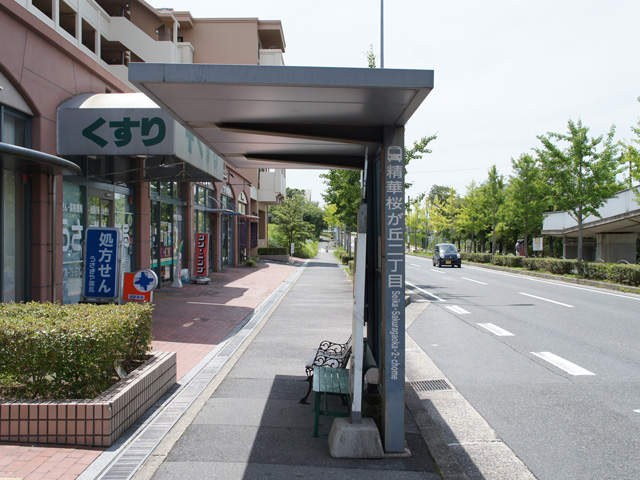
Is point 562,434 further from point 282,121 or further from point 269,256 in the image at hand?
point 269,256

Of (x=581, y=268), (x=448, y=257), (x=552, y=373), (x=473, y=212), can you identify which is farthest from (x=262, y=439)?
(x=473, y=212)

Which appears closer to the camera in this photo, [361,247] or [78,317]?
[361,247]

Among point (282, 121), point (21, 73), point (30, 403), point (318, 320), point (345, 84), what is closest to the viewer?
point (345, 84)

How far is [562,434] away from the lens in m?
4.93

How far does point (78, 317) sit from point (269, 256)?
3379 centimetres

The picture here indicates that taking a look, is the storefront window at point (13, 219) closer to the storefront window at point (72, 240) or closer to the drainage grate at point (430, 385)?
the storefront window at point (72, 240)

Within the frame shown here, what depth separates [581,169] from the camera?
24.2 metres

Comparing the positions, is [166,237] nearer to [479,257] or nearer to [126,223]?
[126,223]

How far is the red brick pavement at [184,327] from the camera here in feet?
12.4

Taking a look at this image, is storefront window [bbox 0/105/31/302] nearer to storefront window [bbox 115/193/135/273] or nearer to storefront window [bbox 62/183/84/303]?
storefront window [bbox 62/183/84/303]

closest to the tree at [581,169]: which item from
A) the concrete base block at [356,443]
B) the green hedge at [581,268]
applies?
the green hedge at [581,268]

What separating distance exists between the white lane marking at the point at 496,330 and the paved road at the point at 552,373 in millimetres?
20

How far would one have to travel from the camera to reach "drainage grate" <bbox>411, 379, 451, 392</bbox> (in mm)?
6527

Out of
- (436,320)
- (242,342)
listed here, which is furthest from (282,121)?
(436,320)
